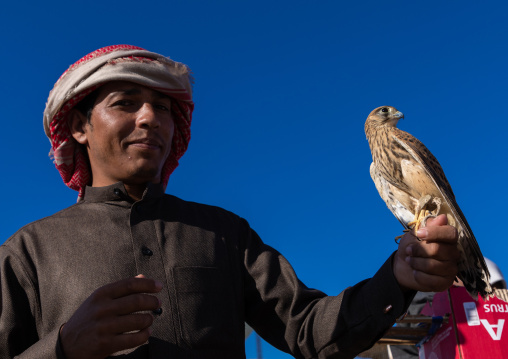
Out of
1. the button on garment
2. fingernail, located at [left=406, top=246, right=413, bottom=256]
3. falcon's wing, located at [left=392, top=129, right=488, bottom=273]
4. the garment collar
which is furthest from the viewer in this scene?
falcon's wing, located at [left=392, top=129, right=488, bottom=273]

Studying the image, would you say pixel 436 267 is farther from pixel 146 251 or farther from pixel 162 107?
pixel 162 107

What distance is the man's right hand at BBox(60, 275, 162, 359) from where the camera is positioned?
4.96ft

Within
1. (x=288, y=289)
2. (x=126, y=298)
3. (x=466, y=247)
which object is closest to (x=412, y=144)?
(x=466, y=247)

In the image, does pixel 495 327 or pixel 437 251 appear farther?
pixel 495 327

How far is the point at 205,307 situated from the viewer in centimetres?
201

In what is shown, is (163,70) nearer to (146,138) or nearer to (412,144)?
(146,138)

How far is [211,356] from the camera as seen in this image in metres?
1.93

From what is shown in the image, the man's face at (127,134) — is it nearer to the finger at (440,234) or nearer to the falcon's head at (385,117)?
the finger at (440,234)

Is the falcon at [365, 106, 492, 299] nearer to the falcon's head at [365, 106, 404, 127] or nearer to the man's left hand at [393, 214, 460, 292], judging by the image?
the falcon's head at [365, 106, 404, 127]

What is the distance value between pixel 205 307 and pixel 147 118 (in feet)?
3.14

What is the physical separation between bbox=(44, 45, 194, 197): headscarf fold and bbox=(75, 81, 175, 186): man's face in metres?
0.07

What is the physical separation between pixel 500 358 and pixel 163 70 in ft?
19.0

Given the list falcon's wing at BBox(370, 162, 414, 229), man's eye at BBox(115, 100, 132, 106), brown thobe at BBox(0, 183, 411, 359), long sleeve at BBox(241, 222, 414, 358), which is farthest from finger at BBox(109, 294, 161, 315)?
falcon's wing at BBox(370, 162, 414, 229)

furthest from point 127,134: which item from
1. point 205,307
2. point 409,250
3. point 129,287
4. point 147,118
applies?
point 409,250
